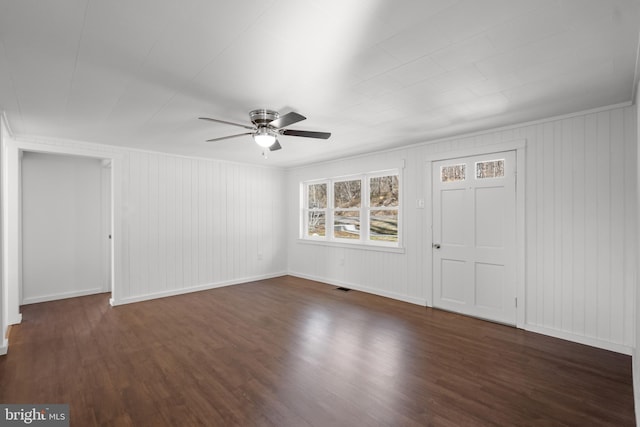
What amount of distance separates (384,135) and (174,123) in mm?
2726

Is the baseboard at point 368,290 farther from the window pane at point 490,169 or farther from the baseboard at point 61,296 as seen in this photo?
the baseboard at point 61,296

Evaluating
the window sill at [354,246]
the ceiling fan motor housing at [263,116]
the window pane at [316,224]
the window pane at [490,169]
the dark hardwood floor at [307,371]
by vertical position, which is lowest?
the dark hardwood floor at [307,371]

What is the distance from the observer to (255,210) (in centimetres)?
666

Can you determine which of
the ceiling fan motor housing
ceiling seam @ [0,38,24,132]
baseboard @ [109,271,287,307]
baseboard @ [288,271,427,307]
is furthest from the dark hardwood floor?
ceiling seam @ [0,38,24,132]

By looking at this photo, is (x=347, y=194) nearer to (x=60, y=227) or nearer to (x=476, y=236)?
(x=476, y=236)

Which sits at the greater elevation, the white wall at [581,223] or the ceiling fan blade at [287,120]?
the ceiling fan blade at [287,120]

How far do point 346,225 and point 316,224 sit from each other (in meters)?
0.87

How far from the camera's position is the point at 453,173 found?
4.45 metres

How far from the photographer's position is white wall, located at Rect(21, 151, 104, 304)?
16.5ft

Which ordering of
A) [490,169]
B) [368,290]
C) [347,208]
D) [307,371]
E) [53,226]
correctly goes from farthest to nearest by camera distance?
[347,208]
[368,290]
[53,226]
[490,169]
[307,371]

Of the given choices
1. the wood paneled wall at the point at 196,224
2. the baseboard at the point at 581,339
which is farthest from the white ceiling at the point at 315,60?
the baseboard at the point at 581,339

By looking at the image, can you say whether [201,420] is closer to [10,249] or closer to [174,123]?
[174,123]

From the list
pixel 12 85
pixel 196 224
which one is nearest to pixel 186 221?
pixel 196 224

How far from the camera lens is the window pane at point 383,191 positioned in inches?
209
